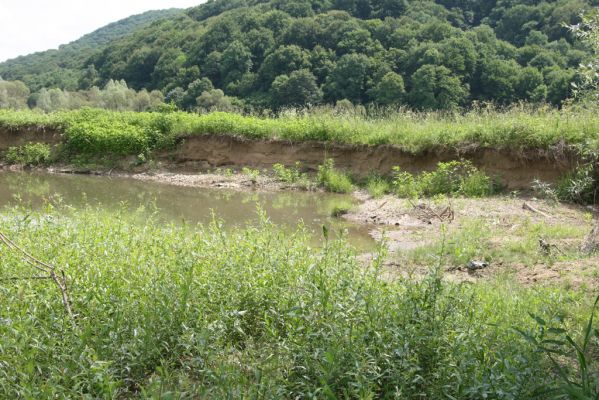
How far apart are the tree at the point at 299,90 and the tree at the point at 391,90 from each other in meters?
5.51

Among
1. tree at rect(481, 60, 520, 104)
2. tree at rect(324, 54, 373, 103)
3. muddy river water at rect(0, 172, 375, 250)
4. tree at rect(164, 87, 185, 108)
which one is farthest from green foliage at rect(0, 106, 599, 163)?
tree at rect(164, 87, 185, 108)

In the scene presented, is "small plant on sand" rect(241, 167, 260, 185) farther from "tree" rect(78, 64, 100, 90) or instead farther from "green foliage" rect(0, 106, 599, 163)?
"tree" rect(78, 64, 100, 90)

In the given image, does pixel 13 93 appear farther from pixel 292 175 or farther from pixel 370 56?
pixel 292 175

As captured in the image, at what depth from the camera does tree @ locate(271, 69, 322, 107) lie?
35500 mm

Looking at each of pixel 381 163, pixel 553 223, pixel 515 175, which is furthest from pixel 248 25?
pixel 553 223

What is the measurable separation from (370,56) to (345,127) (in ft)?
60.8

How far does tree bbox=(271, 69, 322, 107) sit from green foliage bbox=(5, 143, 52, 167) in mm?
17193

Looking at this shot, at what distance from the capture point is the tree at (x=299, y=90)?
1398 inches

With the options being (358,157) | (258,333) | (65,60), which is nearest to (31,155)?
(358,157)

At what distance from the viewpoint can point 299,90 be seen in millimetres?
35781

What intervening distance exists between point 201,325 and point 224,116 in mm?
16812

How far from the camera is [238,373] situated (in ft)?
10.7

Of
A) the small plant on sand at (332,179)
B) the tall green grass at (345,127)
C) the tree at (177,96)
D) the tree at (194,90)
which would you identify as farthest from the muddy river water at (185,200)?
the tree at (177,96)

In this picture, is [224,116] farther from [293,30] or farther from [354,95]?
[293,30]
